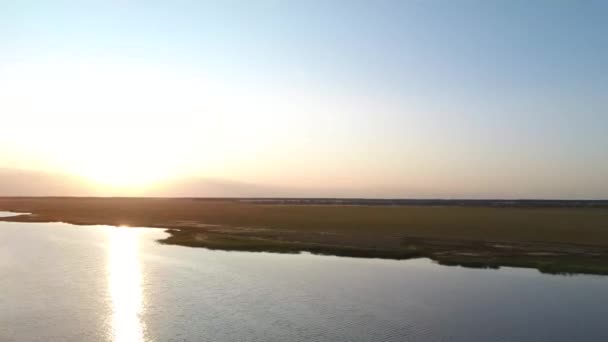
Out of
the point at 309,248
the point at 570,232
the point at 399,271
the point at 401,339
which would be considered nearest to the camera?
the point at 401,339

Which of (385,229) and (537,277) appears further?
(385,229)

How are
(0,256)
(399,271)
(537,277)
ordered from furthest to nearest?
(0,256) → (399,271) → (537,277)

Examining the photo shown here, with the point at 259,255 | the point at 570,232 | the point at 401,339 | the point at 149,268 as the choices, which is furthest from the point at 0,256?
the point at 570,232

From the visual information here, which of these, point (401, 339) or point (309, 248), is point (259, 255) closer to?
point (309, 248)

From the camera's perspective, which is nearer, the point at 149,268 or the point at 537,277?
the point at 537,277

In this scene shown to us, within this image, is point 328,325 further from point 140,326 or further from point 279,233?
point 279,233

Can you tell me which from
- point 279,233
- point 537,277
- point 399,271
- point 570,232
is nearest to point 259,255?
point 399,271
